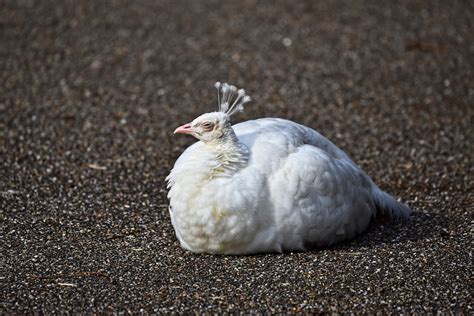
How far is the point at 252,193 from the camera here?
17.7ft

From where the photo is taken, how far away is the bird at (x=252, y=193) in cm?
538

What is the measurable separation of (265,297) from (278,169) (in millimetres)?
1002

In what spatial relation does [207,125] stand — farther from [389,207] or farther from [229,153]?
[389,207]

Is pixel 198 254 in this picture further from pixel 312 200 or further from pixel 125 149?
pixel 125 149

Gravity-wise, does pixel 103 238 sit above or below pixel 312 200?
below

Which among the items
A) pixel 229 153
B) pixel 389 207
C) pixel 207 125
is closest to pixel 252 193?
pixel 229 153

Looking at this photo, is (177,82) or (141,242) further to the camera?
(177,82)

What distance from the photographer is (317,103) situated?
9141mm

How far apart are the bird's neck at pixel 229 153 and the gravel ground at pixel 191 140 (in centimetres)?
65

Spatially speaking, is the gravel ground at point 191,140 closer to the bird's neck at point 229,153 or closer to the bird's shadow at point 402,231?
the bird's shadow at point 402,231

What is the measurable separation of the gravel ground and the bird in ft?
0.53

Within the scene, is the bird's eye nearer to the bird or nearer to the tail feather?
the bird

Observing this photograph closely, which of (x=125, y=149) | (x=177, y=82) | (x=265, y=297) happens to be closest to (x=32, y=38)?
(x=177, y=82)

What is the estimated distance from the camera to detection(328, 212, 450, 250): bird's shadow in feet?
19.4
